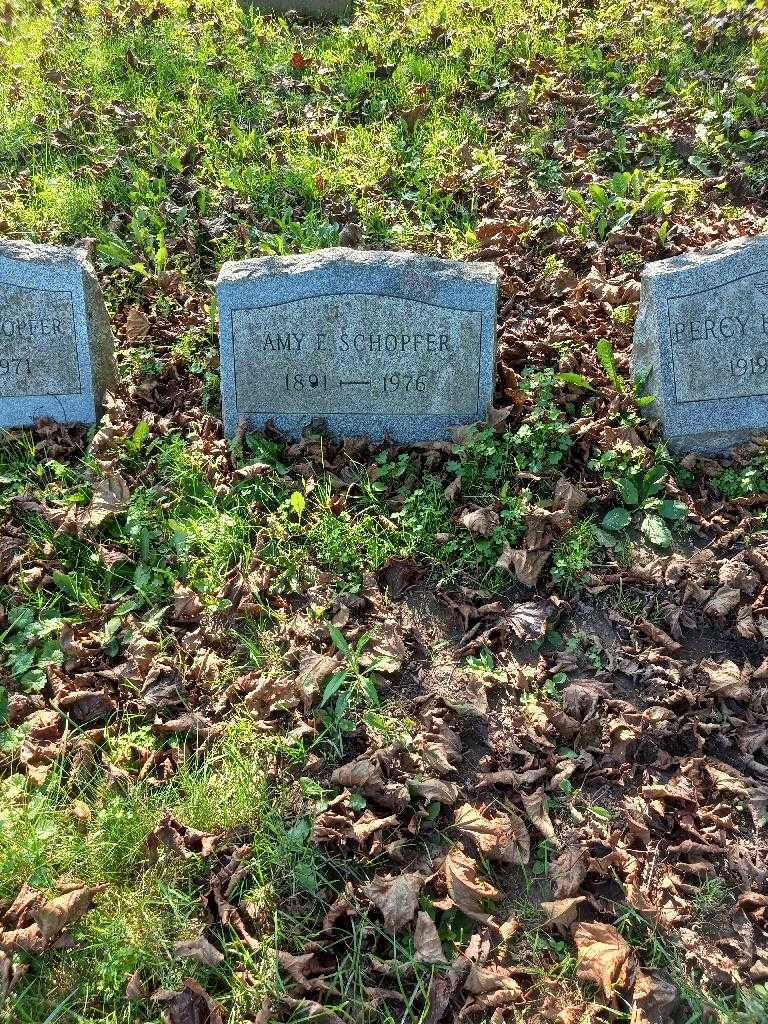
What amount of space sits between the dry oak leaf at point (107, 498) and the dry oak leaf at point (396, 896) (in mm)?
1917

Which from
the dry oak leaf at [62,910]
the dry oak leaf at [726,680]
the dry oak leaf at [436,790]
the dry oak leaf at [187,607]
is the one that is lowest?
the dry oak leaf at [62,910]

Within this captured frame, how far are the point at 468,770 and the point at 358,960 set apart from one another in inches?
26.1

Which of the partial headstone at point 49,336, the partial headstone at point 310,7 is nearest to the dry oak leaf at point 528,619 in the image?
the partial headstone at point 49,336

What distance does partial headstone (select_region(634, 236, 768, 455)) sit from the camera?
3336 mm

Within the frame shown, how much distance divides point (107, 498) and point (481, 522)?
1622mm

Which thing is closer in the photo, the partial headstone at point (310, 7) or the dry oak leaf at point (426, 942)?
the dry oak leaf at point (426, 942)

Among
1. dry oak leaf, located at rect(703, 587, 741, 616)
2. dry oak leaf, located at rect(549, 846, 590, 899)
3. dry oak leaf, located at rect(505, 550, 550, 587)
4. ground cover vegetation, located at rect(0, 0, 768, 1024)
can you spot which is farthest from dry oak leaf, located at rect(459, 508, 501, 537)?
dry oak leaf, located at rect(549, 846, 590, 899)

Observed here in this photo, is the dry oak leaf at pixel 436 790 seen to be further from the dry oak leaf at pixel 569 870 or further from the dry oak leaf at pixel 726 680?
the dry oak leaf at pixel 726 680

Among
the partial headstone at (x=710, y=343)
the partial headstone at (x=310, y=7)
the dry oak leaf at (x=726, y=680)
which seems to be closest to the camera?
the dry oak leaf at (x=726, y=680)

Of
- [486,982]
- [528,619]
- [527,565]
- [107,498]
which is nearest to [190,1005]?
[486,982]

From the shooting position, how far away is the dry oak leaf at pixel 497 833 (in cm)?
240

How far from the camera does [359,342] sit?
3.58 m

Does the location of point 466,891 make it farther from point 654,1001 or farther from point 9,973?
point 9,973

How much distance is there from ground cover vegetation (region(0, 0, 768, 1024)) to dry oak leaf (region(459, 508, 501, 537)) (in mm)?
11
